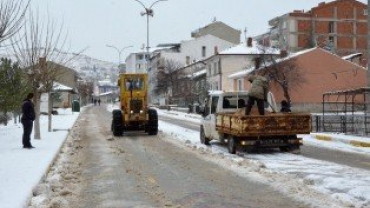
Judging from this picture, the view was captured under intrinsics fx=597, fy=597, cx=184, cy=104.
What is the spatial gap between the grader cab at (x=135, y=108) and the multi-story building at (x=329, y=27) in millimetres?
62481

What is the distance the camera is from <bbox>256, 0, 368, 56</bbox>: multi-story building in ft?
296

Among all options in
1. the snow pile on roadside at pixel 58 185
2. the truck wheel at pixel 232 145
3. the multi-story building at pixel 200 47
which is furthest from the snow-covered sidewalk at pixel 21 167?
the multi-story building at pixel 200 47

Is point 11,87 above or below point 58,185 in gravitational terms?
above

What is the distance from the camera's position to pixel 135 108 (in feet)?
94.5

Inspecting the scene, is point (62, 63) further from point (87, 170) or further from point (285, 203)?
point (285, 203)

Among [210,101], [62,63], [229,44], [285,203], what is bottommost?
[285,203]

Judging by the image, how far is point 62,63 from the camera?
27656 millimetres

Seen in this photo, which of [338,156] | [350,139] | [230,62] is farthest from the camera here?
[230,62]

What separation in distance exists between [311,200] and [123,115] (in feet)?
64.8

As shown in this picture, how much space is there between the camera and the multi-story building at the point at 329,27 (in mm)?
90188

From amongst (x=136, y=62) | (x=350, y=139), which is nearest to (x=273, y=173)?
(x=350, y=139)

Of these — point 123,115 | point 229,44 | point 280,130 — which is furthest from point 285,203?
point 229,44

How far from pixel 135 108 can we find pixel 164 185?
679 inches

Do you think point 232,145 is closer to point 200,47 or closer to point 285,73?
point 285,73
